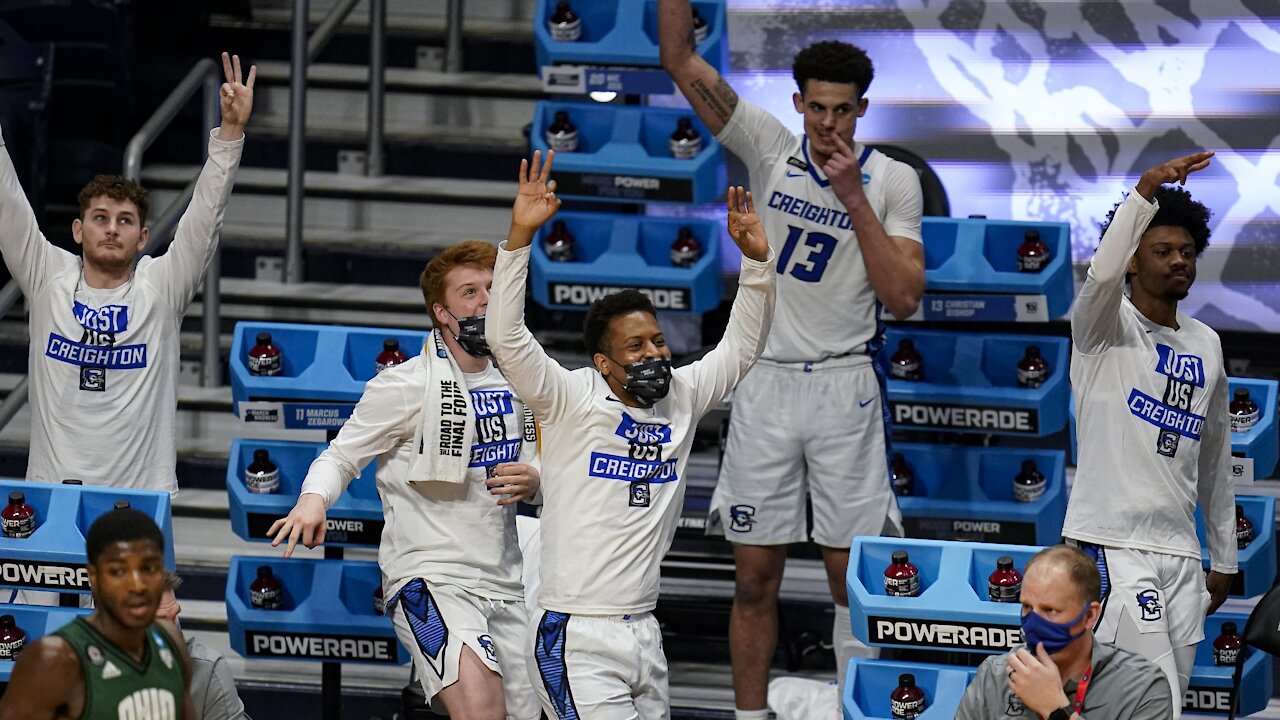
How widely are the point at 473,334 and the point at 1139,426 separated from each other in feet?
6.02

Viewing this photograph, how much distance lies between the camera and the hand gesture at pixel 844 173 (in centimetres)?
556

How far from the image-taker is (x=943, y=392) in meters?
6.16

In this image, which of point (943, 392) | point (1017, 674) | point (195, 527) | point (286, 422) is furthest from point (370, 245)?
point (1017, 674)

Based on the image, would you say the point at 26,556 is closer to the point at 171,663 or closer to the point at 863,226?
the point at 171,663

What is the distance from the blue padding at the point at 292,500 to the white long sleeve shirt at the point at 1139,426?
2.09 meters

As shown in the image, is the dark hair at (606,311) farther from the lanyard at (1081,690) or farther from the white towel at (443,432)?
the lanyard at (1081,690)

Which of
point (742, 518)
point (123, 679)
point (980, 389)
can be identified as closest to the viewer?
point (123, 679)

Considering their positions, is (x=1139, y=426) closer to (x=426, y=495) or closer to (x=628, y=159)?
(x=426, y=495)

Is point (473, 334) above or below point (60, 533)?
above

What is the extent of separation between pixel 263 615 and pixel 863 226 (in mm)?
2199

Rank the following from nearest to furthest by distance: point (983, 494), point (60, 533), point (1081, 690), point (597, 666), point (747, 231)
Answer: point (1081, 690)
point (597, 666)
point (747, 231)
point (60, 533)
point (983, 494)

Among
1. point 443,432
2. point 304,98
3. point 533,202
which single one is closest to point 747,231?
point 533,202

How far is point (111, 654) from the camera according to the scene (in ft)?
12.0

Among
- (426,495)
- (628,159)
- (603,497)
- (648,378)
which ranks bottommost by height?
(426,495)
